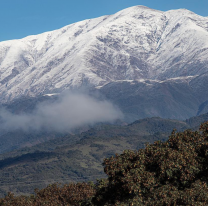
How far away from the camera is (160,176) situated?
94.5 metres

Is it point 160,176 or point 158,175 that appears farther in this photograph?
point 158,175

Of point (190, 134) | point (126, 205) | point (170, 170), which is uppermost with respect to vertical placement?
point (190, 134)

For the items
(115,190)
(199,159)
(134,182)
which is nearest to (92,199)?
(115,190)

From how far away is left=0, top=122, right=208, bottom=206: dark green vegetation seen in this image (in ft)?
276

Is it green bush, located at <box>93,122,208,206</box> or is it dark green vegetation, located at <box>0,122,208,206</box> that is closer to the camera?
dark green vegetation, located at <box>0,122,208,206</box>

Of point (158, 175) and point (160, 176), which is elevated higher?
point (158, 175)

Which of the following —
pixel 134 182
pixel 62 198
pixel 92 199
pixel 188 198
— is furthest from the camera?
pixel 62 198

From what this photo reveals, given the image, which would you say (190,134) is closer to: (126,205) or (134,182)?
(134,182)

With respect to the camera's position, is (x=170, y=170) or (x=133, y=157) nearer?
(x=170, y=170)

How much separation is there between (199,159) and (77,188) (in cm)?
3686

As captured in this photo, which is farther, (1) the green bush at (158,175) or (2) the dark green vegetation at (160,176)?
(1) the green bush at (158,175)

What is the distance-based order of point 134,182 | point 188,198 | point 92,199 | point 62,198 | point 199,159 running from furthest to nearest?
point 62,198 < point 92,199 < point 199,159 < point 134,182 < point 188,198

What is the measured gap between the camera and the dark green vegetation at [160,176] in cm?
8406

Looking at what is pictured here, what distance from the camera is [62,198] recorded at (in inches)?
4606
